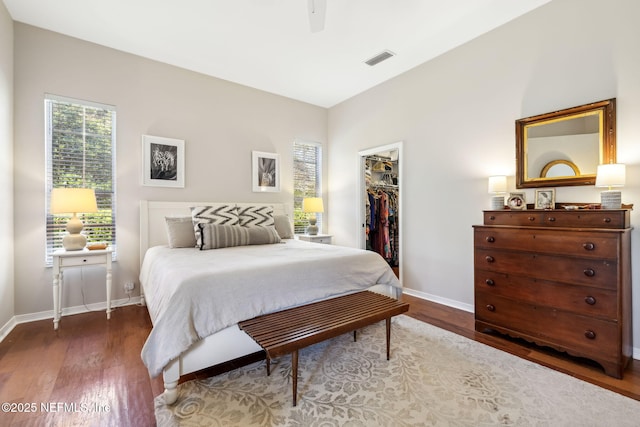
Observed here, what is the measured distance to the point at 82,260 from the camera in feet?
8.92

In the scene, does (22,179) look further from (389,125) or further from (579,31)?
(579,31)

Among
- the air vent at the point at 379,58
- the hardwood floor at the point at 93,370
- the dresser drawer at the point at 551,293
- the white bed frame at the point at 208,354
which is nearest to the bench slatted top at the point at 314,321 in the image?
the white bed frame at the point at 208,354

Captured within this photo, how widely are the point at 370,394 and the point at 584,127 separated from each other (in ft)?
8.86

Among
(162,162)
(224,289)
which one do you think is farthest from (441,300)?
(162,162)

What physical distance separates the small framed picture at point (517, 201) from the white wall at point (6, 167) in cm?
458

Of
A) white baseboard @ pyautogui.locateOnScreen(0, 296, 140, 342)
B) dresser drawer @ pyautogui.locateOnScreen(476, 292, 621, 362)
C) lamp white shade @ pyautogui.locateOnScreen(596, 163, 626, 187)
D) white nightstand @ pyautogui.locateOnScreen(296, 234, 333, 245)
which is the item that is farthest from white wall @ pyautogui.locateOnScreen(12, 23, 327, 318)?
lamp white shade @ pyautogui.locateOnScreen(596, 163, 626, 187)

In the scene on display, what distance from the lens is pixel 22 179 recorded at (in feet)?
9.19

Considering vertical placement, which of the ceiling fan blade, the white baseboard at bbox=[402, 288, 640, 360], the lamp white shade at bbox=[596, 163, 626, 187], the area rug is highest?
the ceiling fan blade

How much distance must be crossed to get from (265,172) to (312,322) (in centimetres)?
298

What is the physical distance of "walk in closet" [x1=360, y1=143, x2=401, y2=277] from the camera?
16.4 ft

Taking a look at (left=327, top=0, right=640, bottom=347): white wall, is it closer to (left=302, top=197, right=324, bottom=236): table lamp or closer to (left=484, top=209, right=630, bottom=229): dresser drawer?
(left=484, top=209, right=630, bottom=229): dresser drawer

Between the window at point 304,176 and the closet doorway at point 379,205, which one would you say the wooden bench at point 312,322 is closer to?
the closet doorway at point 379,205

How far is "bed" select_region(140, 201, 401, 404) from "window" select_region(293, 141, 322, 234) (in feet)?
6.02

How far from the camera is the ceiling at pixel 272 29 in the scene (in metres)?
2.56
